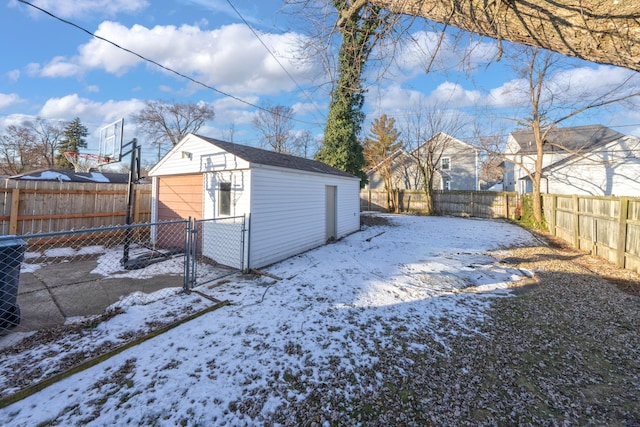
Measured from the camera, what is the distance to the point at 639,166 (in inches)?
630

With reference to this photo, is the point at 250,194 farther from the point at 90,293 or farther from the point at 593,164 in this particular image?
the point at 593,164

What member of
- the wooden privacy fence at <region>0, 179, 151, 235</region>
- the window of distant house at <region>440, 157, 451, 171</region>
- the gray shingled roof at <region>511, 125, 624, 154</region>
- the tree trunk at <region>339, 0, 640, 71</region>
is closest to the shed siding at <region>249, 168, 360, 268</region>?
the tree trunk at <region>339, 0, 640, 71</region>

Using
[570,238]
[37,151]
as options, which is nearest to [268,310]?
[570,238]

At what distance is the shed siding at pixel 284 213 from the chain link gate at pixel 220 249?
1.01 feet

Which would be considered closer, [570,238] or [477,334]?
[477,334]

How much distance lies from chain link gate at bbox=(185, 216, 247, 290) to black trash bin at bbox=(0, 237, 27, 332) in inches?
96.8

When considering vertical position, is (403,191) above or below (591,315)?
above

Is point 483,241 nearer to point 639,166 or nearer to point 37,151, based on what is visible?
point 639,166

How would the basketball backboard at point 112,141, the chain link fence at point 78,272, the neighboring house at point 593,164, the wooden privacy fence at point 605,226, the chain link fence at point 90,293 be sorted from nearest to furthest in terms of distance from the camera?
1. the chain link fence at point 90,293
2. the chain link fence at point 78,272
3. the wooden privacy fence at point 605,226
4. the basketball backboard at point 112,141
5. the neighboring house at point 593,164

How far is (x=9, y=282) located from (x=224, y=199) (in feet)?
12.8

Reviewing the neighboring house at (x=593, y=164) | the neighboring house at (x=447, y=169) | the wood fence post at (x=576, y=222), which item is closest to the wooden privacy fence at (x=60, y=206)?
the wood fence post at (x=576, y=222)

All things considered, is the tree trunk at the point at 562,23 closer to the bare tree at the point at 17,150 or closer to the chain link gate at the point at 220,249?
the chain link gate at the point at 220,249

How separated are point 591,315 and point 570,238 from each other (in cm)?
706

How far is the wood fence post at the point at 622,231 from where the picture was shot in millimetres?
5660
